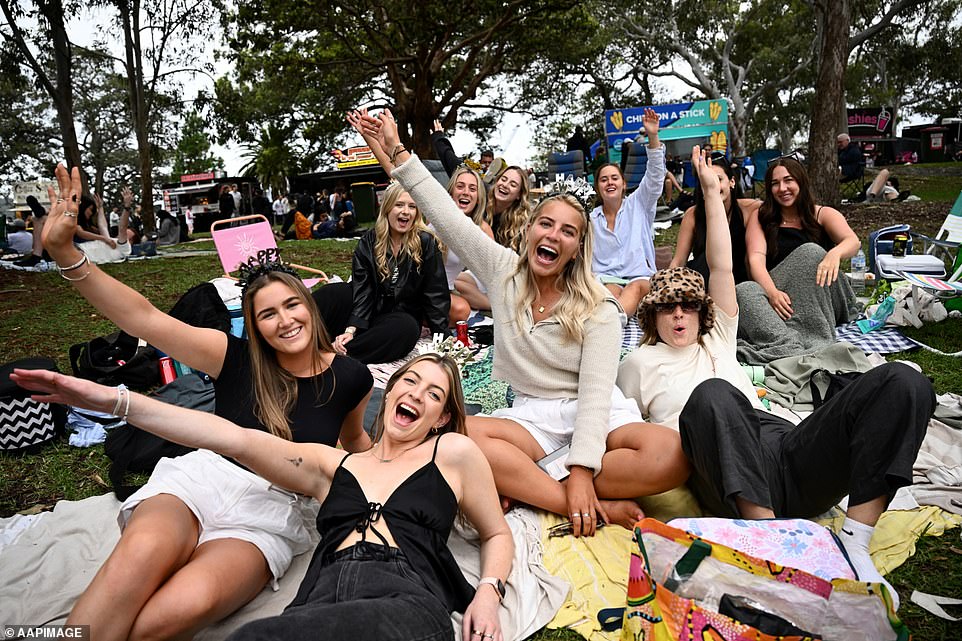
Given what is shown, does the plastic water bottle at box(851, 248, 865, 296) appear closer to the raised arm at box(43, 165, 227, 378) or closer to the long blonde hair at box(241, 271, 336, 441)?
the long blonde hair at box(241, 271, 336, 441)

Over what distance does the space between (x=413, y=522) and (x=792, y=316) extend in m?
3.84

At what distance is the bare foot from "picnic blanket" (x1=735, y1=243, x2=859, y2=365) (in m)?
2.25

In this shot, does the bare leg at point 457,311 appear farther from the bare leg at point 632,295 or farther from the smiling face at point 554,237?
the smiling face at point 554,237

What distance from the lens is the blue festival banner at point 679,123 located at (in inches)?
778

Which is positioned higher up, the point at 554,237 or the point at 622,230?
the point at 554,237

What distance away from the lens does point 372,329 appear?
211 inches

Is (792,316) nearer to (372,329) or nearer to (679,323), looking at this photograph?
(679,323)

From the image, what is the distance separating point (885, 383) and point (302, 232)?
17.2 meters

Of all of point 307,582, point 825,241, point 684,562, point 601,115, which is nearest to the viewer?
point 684,562

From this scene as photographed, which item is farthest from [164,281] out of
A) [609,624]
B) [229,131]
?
[229,131]

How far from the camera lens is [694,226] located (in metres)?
5.55

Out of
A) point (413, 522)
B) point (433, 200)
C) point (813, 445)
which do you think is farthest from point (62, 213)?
point (813, 445)

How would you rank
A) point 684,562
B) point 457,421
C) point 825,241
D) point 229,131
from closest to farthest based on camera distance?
point 684,562
point 457,421
point 825,241
point 229,131

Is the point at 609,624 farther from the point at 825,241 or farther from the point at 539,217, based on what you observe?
the point at 825,241
